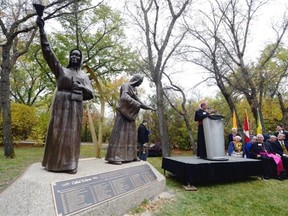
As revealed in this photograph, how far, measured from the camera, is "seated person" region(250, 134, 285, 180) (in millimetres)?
8055

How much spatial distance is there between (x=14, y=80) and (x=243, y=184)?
25470mm

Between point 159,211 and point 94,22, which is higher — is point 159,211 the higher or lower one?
the lower one

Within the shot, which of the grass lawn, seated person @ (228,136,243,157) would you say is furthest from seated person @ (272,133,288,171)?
seated person @ (228,136,243,157)

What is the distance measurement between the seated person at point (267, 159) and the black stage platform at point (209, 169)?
501 millimetres

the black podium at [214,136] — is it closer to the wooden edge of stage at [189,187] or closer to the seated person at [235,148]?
the wooden edge of stage at [189,187]

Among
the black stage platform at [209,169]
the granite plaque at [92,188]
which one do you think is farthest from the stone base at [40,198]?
the black stage platform at [209,169]

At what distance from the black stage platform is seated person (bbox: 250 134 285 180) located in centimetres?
50

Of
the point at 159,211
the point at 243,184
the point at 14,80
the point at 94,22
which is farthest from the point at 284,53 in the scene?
the point at 14,80

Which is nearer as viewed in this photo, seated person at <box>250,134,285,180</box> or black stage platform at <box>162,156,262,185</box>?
black stage platform at <box>162,156,262,185</box>

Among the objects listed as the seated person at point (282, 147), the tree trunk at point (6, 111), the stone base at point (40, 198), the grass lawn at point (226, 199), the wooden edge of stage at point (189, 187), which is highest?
the tree trunk at point (6, 111)

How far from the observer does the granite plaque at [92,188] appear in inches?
132

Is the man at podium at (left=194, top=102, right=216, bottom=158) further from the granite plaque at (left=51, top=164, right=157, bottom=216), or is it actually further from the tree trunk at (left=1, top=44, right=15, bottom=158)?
the tree trunk at (left=1, top=44, right=15, bottom=158)

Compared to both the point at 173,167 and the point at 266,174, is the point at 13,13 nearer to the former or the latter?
the point at 173,167

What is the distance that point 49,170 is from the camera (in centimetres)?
428
